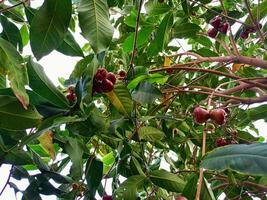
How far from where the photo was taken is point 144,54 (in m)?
1.49

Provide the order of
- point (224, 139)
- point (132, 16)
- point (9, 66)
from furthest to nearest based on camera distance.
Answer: point (132, 16) < point (224, 139) < point (9, 66)

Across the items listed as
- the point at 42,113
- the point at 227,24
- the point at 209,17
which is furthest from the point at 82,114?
the point at 209,17

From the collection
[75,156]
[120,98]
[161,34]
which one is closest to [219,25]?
[161,34]

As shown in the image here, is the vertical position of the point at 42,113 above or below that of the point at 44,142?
above

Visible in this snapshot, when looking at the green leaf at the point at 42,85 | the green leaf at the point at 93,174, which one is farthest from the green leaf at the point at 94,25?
the green leaf at the point at 93,174

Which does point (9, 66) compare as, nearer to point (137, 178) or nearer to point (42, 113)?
point (42, 113)

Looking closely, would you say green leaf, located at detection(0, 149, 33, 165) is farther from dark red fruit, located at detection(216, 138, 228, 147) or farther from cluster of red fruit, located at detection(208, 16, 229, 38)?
cluster of red fruit, located at detection(208, 16, 229, 38)

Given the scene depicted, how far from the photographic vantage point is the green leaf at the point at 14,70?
24.7 inches

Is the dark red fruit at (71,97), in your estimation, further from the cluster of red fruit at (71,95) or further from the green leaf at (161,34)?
the green leaf at (161,34)

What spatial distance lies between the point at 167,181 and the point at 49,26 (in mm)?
476

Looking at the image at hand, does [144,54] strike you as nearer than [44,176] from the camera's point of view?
No

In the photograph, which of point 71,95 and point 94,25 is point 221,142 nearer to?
point 71,95

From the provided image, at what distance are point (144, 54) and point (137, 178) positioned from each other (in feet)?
2.10

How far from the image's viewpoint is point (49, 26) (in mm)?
692
